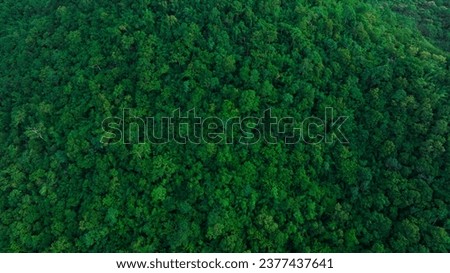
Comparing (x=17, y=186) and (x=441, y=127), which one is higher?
(x=441, y=127)

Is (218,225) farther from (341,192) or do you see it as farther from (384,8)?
(384,8)

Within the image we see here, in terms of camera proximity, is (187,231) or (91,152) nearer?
(187,231)

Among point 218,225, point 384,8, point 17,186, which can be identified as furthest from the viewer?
point 384,8

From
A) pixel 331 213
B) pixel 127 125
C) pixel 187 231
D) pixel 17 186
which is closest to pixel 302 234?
pixel 331 213

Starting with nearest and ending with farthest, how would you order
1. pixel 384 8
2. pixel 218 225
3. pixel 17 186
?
pixel 218 225
pixel 17 186
pixel 384 8

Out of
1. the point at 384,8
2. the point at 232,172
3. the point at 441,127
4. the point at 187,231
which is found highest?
the point at 384,8

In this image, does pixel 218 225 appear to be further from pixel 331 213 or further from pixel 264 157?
pixel 331 213

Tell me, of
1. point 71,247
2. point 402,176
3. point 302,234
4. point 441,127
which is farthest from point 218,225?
point 441,127
